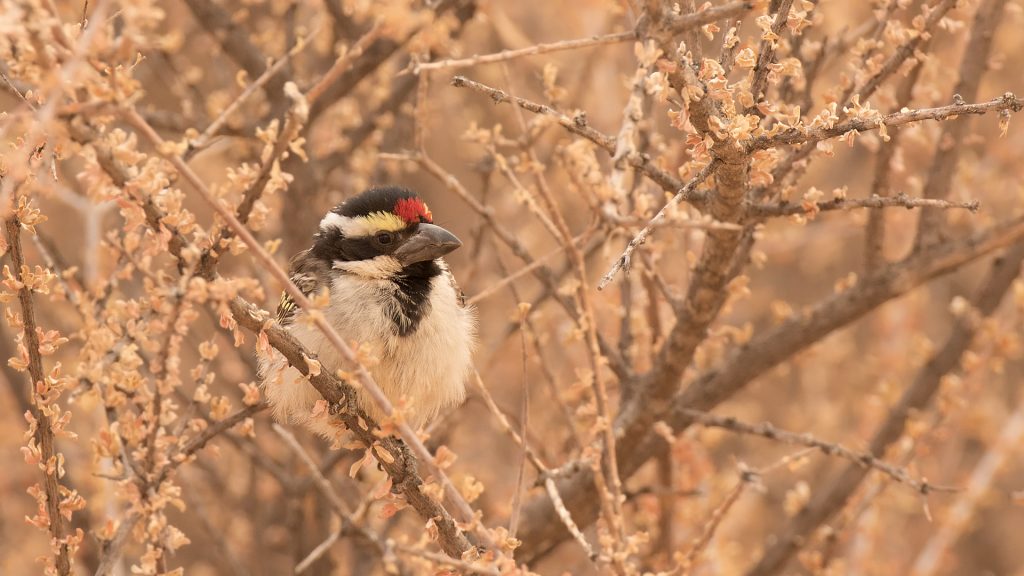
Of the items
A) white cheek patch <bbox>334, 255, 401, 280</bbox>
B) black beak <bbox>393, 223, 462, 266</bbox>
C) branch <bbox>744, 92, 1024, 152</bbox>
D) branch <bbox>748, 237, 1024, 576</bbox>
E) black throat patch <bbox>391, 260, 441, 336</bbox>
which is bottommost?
branch <bbox>748, 237, 1024, 576</bbox>

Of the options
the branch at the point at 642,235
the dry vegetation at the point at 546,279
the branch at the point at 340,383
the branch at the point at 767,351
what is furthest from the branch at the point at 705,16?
the branch at the point at 767,351

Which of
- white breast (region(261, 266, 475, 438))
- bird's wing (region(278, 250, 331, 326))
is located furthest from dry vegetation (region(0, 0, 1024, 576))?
bird's wing (region(278, 250, 331, 326))

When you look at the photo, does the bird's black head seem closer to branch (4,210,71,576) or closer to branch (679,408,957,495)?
branch (679,408,957,495)

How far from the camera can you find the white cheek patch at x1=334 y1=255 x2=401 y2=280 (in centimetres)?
420

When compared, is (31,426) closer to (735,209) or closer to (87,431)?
(735,209)

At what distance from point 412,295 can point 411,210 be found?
1.09 ft

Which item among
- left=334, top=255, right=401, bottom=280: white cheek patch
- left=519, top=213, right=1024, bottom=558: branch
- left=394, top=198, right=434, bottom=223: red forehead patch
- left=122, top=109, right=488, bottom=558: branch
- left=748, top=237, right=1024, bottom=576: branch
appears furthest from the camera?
left=748, top=237, right=1024, bottom=576: branch

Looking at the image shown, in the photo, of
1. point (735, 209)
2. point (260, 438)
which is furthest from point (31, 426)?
point (260, 438)

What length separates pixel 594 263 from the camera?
21.6 feet

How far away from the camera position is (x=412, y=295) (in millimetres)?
4199

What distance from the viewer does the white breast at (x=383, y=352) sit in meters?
3.94

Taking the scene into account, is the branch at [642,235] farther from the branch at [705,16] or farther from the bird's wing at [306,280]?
the bird's wing at [306,280]

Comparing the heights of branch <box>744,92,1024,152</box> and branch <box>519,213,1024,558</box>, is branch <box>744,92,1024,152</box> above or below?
above

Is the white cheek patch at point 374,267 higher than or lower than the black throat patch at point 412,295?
higher
